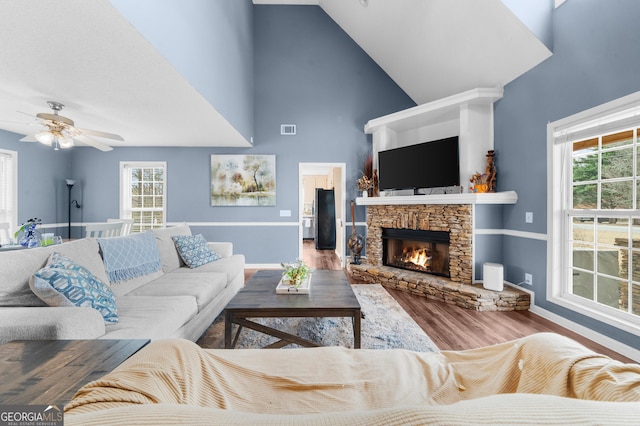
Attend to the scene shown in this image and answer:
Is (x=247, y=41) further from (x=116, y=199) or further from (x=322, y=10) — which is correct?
(x=116, y=199)

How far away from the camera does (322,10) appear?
212 inches

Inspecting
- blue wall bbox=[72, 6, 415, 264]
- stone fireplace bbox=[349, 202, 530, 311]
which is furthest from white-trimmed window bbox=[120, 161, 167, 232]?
stone fireplace bbox=[349, 202, 530, 311]

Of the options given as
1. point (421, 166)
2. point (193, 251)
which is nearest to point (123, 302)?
point (193, 251)

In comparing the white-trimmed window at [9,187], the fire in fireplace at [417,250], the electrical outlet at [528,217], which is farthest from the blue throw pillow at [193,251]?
the electrical outlet at [528,217]

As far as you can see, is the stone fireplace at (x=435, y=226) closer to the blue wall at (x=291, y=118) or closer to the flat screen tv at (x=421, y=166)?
the flat screen tv at (x=421, y=166)

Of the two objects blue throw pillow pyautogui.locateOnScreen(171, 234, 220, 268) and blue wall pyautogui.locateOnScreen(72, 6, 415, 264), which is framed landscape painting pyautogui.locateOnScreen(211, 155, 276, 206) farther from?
blue throw pillow pyautogui.locateOnScreen(171, 234, 220, 268)

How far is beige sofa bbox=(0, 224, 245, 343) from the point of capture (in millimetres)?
1433

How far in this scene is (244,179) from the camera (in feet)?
17.6

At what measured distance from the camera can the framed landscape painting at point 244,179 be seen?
17.6 feet

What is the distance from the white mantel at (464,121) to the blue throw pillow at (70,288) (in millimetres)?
3934

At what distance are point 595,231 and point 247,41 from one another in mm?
5246

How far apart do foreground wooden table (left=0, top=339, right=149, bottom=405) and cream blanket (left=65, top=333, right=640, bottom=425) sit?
0.27 meters

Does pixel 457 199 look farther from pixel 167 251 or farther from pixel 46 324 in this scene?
pixel 46 324

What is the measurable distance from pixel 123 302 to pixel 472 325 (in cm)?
303
